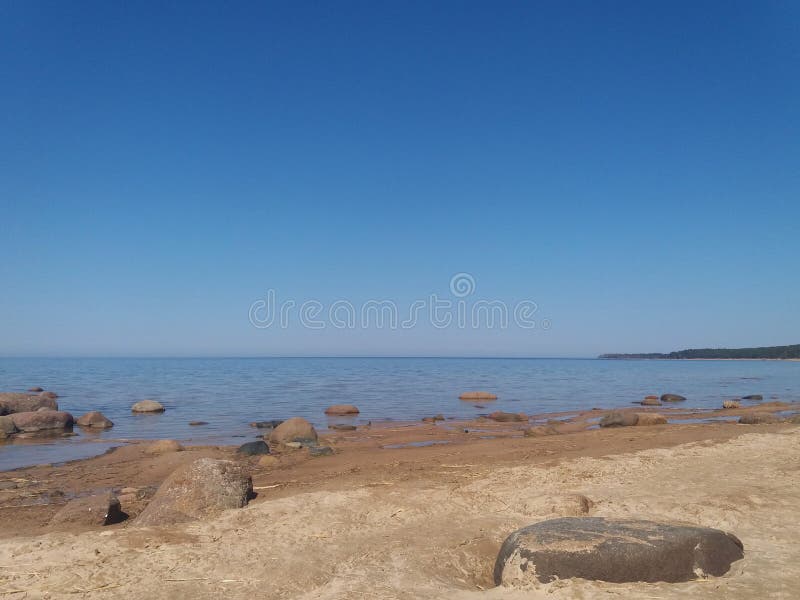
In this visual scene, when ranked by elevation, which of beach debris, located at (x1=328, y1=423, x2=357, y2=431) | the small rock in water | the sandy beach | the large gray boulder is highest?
the large gray boulder

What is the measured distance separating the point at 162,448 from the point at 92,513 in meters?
7.21

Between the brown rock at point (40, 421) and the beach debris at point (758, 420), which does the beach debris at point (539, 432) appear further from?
the brown rock at point (40, 421)

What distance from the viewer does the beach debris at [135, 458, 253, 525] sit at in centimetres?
776

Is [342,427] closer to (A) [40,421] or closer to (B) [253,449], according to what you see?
(B) [253,449]

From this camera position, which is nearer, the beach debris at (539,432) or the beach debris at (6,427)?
the beach debris at (539,432)

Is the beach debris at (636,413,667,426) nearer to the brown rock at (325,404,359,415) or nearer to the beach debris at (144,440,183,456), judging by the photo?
the brown rock at (325,404,359,415)

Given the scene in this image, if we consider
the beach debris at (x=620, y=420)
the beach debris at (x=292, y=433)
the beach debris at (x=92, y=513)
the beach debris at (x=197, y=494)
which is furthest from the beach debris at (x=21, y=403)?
the beach debris at (x=620, y=420)

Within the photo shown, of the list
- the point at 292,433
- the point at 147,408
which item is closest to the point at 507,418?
the point at 292,433

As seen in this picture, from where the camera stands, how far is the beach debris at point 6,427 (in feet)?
60.3

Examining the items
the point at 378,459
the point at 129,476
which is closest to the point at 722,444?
the point at 378,459

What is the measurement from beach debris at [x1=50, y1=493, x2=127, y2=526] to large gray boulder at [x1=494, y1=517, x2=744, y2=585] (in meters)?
5.93

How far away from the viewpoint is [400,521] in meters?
7.50

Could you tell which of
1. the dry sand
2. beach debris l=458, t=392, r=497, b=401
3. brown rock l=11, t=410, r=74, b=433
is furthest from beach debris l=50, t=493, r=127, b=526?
beach debris l=458, t=392, r=497, b=401

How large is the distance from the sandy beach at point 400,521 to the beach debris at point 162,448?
1.57 meters
